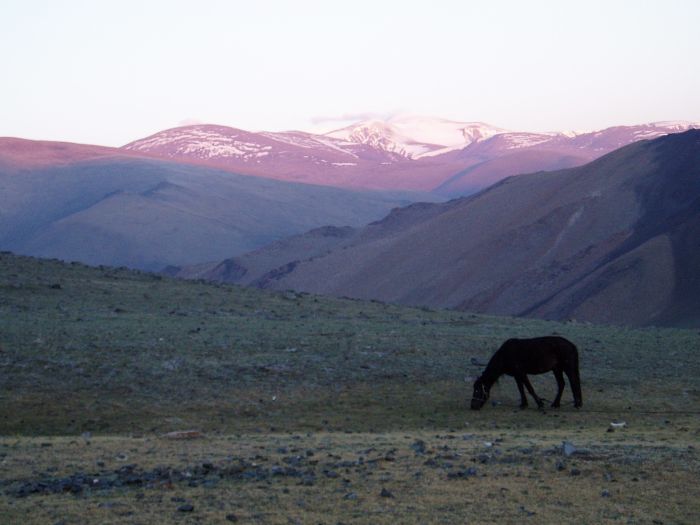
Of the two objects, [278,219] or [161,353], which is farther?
[278,219]

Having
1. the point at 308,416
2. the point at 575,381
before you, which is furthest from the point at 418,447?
the point at 575,381

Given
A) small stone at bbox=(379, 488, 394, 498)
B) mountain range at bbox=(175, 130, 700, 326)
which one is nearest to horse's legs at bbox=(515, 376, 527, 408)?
small stone at bbox=(379, 488, 394, 498)

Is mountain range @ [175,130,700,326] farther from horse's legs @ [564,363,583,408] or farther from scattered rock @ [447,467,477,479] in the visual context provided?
scattered rock @ [447,467,477,479]

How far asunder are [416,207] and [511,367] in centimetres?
8183

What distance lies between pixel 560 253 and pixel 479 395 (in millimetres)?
41702

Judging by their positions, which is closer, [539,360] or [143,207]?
[539,360]

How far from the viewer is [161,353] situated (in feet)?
79.0

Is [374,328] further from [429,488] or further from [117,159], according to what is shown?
[117,159]

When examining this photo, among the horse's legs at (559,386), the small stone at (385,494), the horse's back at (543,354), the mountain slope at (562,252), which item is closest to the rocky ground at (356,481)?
the small stone at (385,494)

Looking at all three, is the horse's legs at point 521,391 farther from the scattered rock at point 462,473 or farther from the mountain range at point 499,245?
the mountain range at point 499,245

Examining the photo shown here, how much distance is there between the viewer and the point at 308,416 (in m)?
19.8

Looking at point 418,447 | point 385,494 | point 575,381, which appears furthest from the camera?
point 575,381

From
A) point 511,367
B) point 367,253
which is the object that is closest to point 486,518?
point 511,367

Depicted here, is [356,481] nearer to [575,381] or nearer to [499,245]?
[575,381]
